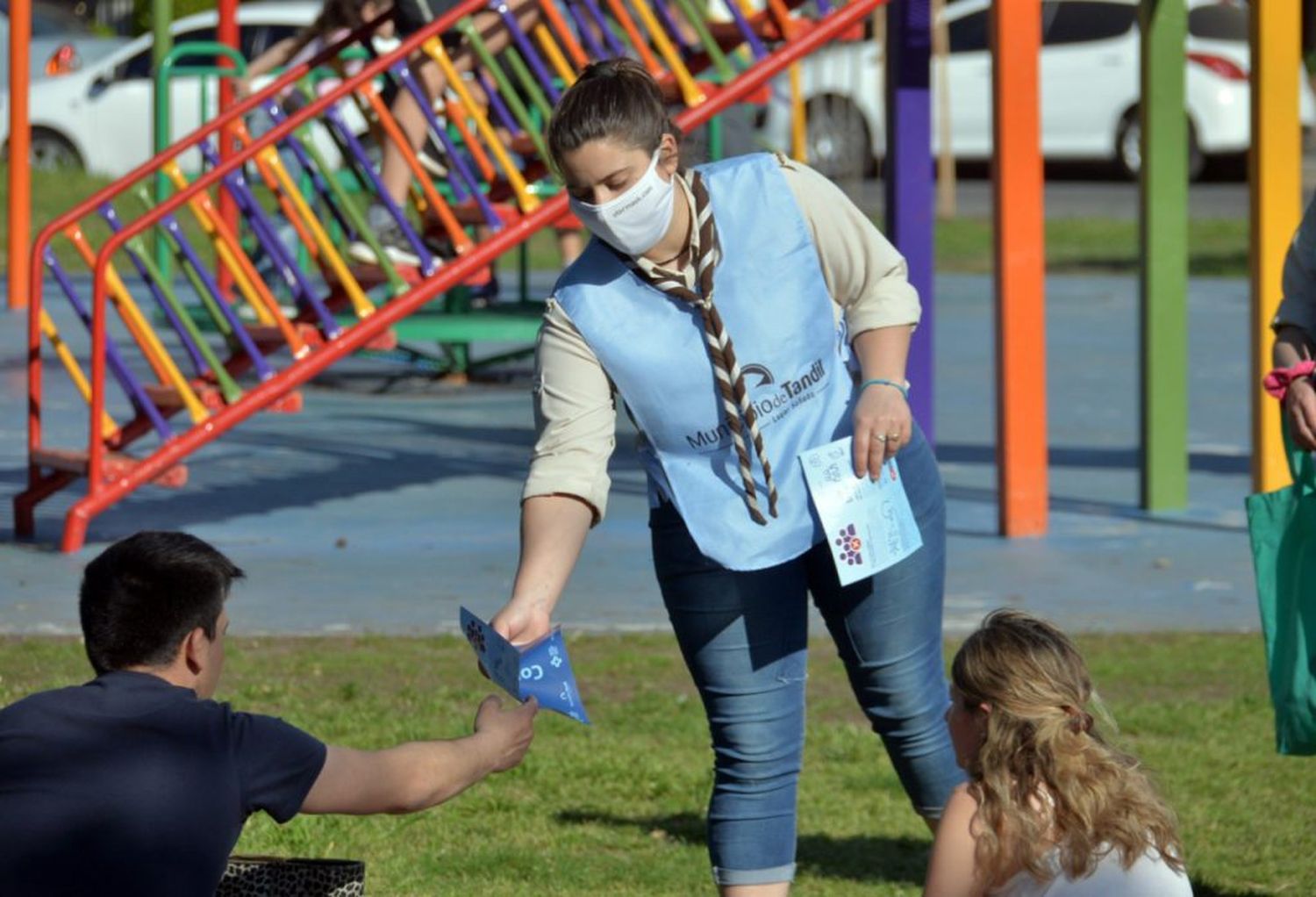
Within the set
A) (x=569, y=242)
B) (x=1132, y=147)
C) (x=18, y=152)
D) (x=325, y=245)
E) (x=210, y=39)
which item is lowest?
(x=1132, y=147)

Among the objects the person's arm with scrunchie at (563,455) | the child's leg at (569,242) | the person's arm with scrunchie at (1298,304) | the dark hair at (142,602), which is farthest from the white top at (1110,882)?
the child's leg at (569,242)

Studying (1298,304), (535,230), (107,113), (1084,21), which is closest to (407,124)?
(535,230)

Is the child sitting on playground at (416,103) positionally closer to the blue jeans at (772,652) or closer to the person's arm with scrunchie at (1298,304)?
the person's arm with scrunchie at (1298,304)

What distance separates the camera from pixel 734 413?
3.94 m

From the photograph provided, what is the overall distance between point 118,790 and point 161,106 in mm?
9111

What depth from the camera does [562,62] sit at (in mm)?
9305

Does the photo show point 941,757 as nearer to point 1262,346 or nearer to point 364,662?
point 364,662

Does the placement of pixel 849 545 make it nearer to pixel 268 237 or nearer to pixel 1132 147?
pixel 268 237

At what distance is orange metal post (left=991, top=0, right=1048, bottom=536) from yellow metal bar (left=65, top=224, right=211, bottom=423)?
2772 mm

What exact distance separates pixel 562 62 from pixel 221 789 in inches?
255

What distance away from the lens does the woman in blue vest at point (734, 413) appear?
3863 mm

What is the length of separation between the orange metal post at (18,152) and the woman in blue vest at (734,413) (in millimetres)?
11374

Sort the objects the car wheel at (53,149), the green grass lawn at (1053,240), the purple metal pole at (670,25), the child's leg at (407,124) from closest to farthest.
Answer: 1. the child's leg at (407,124)
2. the purple metal pole at (670,25)
3. the green grass lawn at (1053,240)
4. the car wheel at (53,149)

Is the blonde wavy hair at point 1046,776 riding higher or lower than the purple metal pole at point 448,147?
higher
